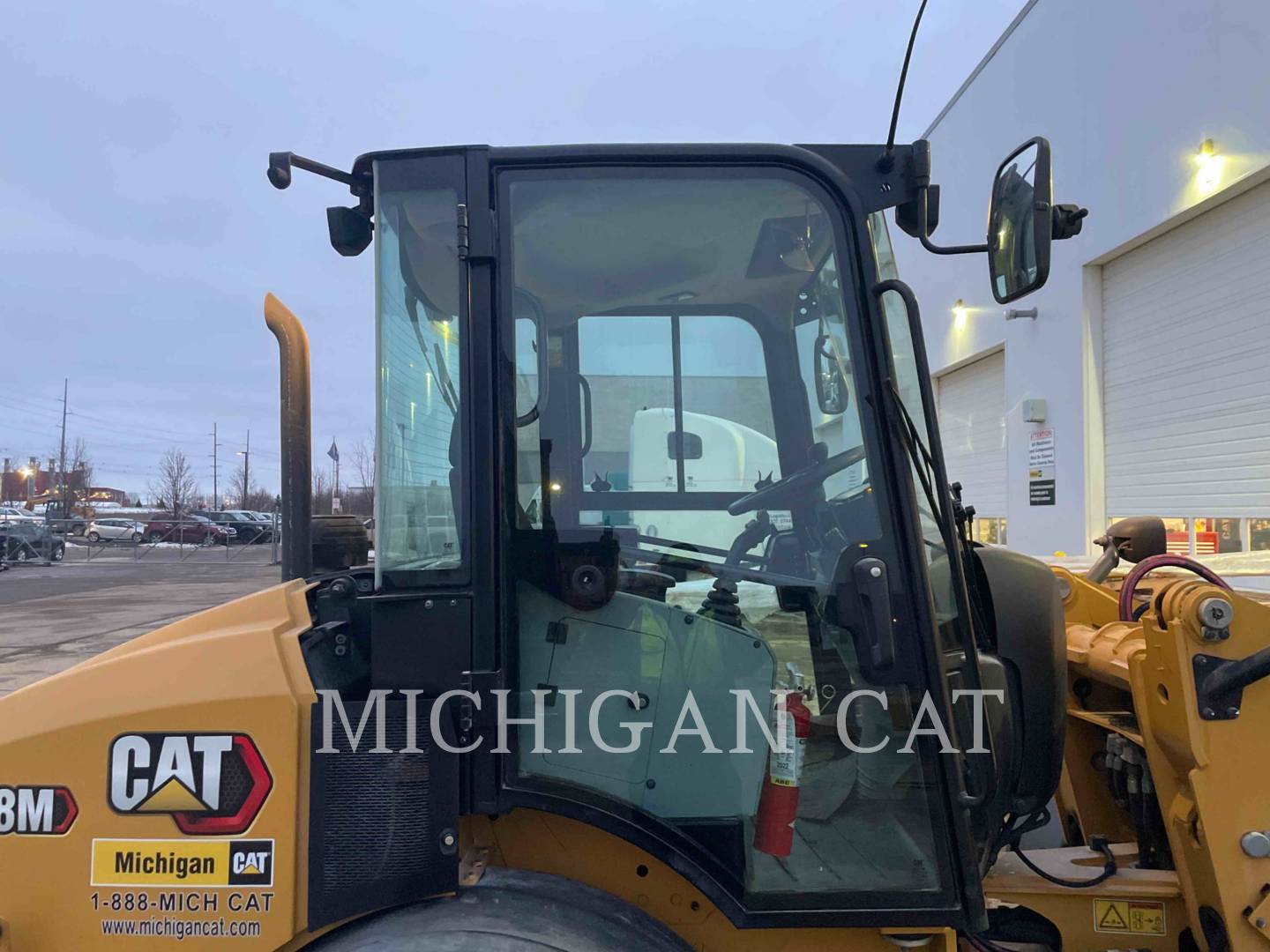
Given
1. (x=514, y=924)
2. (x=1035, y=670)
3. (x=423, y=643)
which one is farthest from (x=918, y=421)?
(x=514, y=924)

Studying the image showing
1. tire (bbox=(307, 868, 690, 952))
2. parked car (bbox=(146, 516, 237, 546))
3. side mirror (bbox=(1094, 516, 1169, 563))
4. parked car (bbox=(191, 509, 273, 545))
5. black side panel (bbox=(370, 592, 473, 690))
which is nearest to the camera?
tire (bbox=(307, 868, 690, 952))

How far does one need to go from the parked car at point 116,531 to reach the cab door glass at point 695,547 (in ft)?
125

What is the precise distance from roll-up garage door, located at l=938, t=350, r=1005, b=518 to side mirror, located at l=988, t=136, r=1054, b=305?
33.9ft

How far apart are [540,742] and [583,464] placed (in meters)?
0.62

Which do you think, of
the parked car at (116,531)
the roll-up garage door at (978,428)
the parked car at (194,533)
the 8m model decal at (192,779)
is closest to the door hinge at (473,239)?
the 8m model decal at (192,779)

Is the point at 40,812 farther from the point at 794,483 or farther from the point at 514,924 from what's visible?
the point at 794,483

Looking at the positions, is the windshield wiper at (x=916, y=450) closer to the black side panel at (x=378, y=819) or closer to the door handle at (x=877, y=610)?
the door handle at (x=877, y=610)

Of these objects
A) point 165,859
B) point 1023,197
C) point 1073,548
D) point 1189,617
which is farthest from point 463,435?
point 1073,548

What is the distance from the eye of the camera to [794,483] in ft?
→ 6.31

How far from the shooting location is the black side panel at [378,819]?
172cm

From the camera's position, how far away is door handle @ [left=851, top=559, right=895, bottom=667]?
1812mm

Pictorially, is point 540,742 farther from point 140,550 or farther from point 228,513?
point 228,513

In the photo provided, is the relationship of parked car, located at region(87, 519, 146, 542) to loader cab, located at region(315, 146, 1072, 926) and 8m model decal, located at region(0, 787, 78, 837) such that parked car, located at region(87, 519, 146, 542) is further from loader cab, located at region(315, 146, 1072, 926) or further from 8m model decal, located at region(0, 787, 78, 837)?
loader cab, located at region(315, 146, 1072, 926)

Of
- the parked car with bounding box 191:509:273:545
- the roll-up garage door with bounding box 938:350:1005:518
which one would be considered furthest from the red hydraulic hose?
the parked car with bounding box 191:509:273:545
